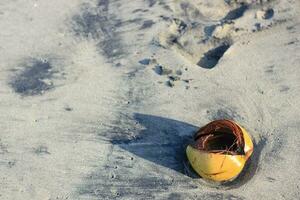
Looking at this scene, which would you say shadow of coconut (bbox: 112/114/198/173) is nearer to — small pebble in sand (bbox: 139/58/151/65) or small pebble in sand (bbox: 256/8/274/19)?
small pebble in sand (bbox: 139/58/151/65)

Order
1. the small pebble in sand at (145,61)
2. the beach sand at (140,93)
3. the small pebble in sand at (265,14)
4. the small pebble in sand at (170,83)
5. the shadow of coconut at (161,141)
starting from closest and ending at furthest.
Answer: the beach sand at (140,93), the shadow of coconut at (161,141), the small pebble in sand at (170,83), the small pebble in sand at (145,61), the small pebble in sand at (265,14)

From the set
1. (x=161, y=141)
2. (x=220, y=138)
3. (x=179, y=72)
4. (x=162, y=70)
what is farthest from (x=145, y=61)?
(x=220, y=138)

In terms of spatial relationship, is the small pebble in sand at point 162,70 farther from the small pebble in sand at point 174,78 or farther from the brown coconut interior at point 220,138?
the brown coconut interior at point 220,138

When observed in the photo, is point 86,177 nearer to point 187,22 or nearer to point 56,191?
point 56,191

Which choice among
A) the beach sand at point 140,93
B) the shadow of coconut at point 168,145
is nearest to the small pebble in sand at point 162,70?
the beach sand at point 140,93

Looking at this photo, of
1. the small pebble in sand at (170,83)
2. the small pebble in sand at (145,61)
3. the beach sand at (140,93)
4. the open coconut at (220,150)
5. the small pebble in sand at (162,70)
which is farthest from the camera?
the small pebble in sand at (145,61)

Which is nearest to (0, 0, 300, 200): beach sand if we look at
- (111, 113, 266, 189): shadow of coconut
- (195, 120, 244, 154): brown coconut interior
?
(111, 113, 266, 189): shadow of coconut

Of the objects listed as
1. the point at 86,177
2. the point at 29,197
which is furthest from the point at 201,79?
the point at 29,197

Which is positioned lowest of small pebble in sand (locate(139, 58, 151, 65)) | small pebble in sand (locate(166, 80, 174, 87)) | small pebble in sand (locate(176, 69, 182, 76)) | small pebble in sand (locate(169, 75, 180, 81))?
small pebble in sand (locate(166, 80, 174, 87))
